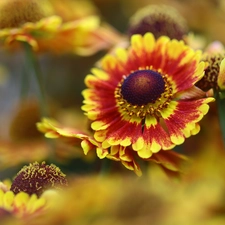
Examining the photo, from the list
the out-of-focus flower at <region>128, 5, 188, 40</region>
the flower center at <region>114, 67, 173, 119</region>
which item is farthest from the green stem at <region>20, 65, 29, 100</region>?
the flower center at <region>114, 67, 173, 119</region>

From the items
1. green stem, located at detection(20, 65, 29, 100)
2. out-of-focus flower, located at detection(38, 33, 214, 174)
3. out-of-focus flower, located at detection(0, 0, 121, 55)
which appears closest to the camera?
out-of-focus flower, located at detection(38, 33, 214, 174)

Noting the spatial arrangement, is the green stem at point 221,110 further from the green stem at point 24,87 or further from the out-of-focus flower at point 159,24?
the green stem at point 24,87

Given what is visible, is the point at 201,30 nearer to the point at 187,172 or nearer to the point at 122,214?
the point at 187,172

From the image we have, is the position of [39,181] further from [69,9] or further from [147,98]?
[69,9]

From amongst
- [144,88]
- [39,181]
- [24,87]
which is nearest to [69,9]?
[24,87]

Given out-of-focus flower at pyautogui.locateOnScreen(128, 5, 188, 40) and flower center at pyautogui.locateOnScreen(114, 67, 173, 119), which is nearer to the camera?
flower center at pyautogui.locateOnScreen(114, 67, 173, 119)

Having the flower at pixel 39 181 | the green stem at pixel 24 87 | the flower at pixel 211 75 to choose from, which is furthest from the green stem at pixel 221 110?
the green stem at pixel 24 87

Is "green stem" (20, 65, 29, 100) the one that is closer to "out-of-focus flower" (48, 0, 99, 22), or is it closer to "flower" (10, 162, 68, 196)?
"out-of-focus flower" (48, 0, 99, 22)

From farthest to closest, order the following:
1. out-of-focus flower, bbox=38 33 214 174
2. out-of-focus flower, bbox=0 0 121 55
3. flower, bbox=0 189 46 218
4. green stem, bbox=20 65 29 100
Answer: green stem, bbox=20 65 29 100, out-of-focus flower, bbox=0 0 121 55, out-of-focus flower, bbox=38 33 214 174, flower, bbox=0 189 46 218
